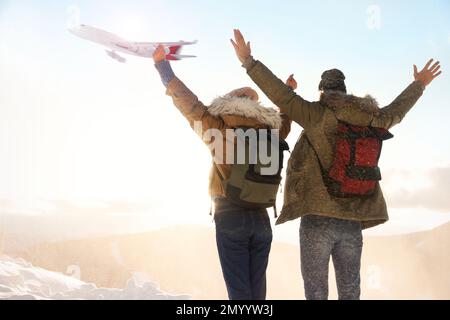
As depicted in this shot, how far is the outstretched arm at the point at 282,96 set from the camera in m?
4.23

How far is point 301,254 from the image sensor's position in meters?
4.04

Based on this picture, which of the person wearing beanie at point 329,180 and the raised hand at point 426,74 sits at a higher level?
the raised hand at point 426,74

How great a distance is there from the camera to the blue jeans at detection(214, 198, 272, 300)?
3.97 m

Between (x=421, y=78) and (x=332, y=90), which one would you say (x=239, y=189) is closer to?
(x=332, y=90)

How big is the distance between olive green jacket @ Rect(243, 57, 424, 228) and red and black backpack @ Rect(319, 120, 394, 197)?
0.05 m

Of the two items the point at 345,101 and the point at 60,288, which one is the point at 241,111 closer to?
the point at 345,101

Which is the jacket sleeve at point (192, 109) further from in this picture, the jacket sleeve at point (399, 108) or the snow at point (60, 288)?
the snow at point (60, 288)

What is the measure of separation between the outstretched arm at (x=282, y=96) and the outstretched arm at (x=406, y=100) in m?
0.63

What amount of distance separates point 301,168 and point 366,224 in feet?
2.84

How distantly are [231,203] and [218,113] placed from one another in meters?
0.85

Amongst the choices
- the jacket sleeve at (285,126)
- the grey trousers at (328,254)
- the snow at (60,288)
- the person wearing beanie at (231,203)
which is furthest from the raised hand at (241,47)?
the snow at (60,288)
